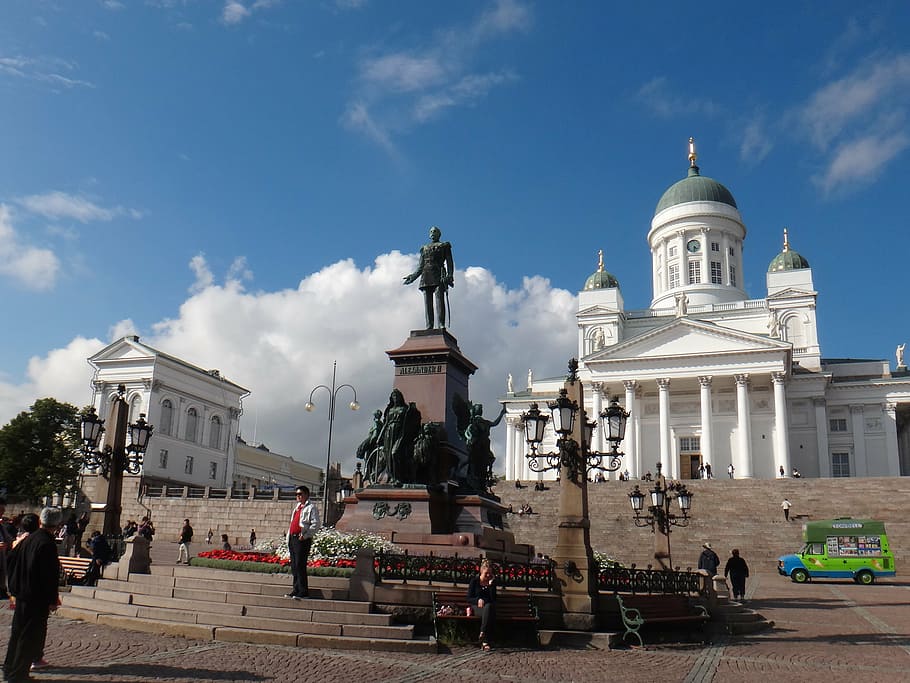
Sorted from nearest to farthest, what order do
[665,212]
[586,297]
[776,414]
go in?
1. [776,414]
2. [586,297]
3. [665,212]

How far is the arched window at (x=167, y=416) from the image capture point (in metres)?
71.4

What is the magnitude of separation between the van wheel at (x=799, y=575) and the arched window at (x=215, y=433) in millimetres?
56429

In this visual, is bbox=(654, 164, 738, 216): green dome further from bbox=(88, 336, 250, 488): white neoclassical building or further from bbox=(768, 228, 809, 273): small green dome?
bbox=(88, 336, 250, 488): white neoclassical building

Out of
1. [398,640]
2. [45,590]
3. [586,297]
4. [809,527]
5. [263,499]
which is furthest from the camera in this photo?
[586,297]

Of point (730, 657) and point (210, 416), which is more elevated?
point (210, 416)

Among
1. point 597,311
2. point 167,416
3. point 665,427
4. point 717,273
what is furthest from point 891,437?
point 167,416

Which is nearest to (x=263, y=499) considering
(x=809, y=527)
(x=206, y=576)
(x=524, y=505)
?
(x=524, y=505)

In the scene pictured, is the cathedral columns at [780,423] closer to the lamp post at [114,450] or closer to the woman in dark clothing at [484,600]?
the lamp post at [114,450]

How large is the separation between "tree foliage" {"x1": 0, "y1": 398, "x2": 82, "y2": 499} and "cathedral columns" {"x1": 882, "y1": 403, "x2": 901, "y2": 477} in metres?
59.5

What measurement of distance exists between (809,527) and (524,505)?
45.0ft

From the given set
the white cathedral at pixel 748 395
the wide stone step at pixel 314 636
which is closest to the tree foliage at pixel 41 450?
the white cathedral at pixel 748 395

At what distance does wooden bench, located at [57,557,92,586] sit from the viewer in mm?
16656

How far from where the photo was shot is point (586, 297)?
76.6 meters

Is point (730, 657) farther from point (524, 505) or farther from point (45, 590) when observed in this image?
point (524, 505)
